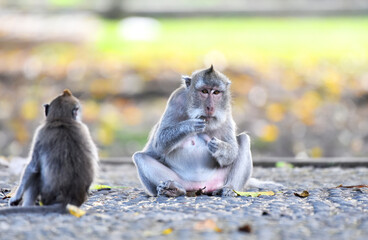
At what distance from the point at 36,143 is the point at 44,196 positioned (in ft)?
1.52

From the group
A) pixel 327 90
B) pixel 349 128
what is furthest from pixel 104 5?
pixel 349 128

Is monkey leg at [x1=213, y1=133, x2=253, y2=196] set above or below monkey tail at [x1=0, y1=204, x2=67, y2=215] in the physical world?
above

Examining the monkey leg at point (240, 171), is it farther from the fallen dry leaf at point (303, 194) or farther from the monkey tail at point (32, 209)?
the monkey tail at point (32, 209)

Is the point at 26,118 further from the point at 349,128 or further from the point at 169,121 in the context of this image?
the point at 169,121

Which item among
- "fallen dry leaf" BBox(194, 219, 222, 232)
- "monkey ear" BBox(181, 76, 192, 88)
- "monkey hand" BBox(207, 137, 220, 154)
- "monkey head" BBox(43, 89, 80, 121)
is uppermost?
"monkey ear" BBox(181, 76, 192, 88)

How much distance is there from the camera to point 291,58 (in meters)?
17.8

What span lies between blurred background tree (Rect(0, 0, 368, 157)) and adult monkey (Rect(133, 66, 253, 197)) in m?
4.94

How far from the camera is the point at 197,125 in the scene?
7.08 meters

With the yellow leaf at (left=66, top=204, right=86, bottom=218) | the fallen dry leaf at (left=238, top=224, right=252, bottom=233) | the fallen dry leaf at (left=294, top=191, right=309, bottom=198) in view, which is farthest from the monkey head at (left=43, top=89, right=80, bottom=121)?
the fallen dry leaf at (left=294, top=191, right=309, bottom=198)

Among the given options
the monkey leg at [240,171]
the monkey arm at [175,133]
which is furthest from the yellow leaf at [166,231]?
the monkey leg at [240,171]

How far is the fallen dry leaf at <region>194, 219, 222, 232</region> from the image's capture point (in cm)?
563

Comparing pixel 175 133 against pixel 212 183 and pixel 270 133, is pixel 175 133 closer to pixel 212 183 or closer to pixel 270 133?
pixel 212 183

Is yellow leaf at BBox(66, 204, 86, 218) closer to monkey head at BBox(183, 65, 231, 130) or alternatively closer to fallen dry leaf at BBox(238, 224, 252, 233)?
fallen dry leaf at BBox(238, 224, 252, 233)

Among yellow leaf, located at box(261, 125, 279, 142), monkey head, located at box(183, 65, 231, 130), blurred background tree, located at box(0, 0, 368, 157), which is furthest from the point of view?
blurred background tree, located at box(0, 0, 368, 157)
